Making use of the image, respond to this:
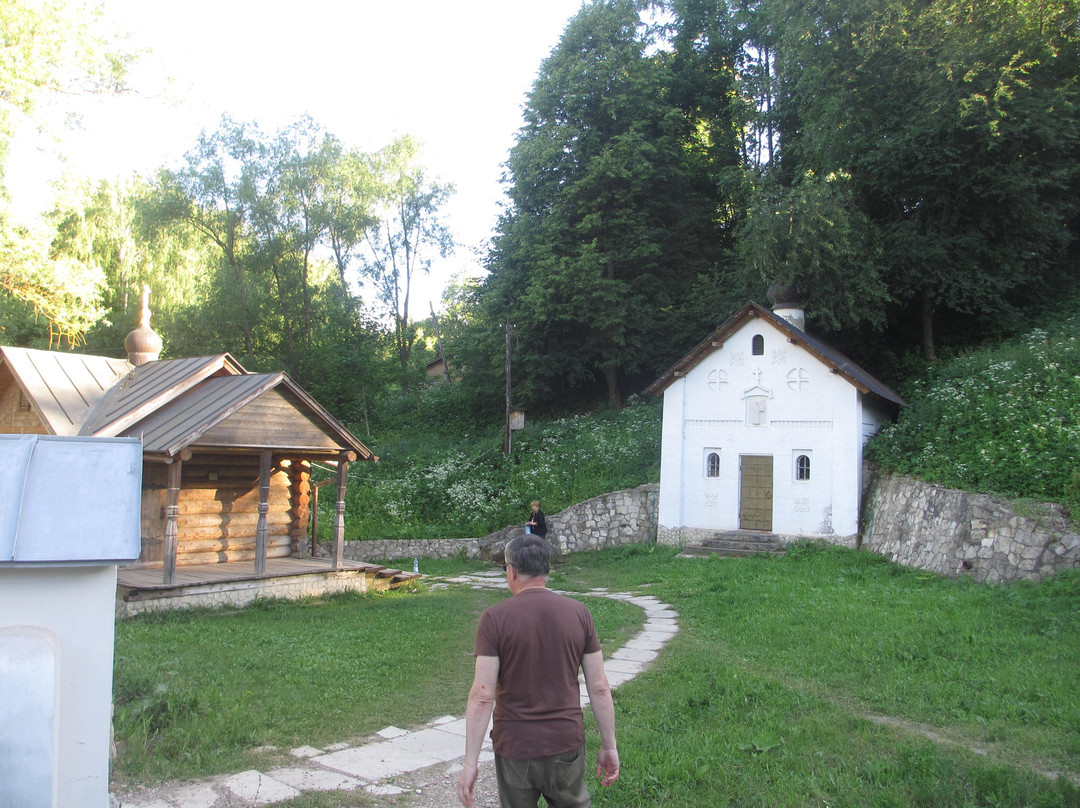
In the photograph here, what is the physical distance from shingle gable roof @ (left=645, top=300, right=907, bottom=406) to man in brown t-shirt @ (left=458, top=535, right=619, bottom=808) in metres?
15.7

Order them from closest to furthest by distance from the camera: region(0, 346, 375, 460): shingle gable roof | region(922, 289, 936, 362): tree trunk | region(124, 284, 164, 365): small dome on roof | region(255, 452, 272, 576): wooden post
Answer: region(0, 346, 375, 460): shingle gable roof
region(255, 452, 272, 576): wooden post
region(124, 284, 164, 365): small dome on roof
region(922, 289, 936, 362): tree trunk

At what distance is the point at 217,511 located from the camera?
47.2 feet

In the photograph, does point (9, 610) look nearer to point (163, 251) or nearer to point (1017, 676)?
point (1017, 676)

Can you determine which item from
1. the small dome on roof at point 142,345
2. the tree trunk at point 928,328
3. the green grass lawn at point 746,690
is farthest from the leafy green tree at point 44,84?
the tree trunk at point 928,328

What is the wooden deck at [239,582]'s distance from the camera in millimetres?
11375

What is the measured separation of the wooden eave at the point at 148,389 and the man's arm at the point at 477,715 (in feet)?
32.5

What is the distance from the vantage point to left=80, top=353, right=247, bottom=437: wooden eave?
1216 cm

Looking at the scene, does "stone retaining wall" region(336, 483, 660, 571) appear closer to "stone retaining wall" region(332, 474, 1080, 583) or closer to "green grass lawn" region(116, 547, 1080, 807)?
"stone retaining wall" region(332, 474, 1080, 583)

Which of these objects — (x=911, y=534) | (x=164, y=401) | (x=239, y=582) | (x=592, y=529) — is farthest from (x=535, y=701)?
(x=592, y=529)

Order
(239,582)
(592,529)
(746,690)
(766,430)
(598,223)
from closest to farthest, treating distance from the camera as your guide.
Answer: (746,690) → (239,582) → (766,430) → (592,529) → (598,223)

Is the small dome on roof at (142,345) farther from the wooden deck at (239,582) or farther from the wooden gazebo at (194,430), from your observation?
the wooden deck at (239,582)

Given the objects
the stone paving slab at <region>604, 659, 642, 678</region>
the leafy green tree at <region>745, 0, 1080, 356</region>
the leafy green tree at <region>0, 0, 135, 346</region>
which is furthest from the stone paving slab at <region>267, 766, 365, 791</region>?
the leafy green tree at <region>745, 0, 1080, 356</region>

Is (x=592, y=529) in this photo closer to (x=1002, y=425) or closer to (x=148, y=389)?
(x=1002, y=425)

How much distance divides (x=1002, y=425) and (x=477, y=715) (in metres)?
14.7
